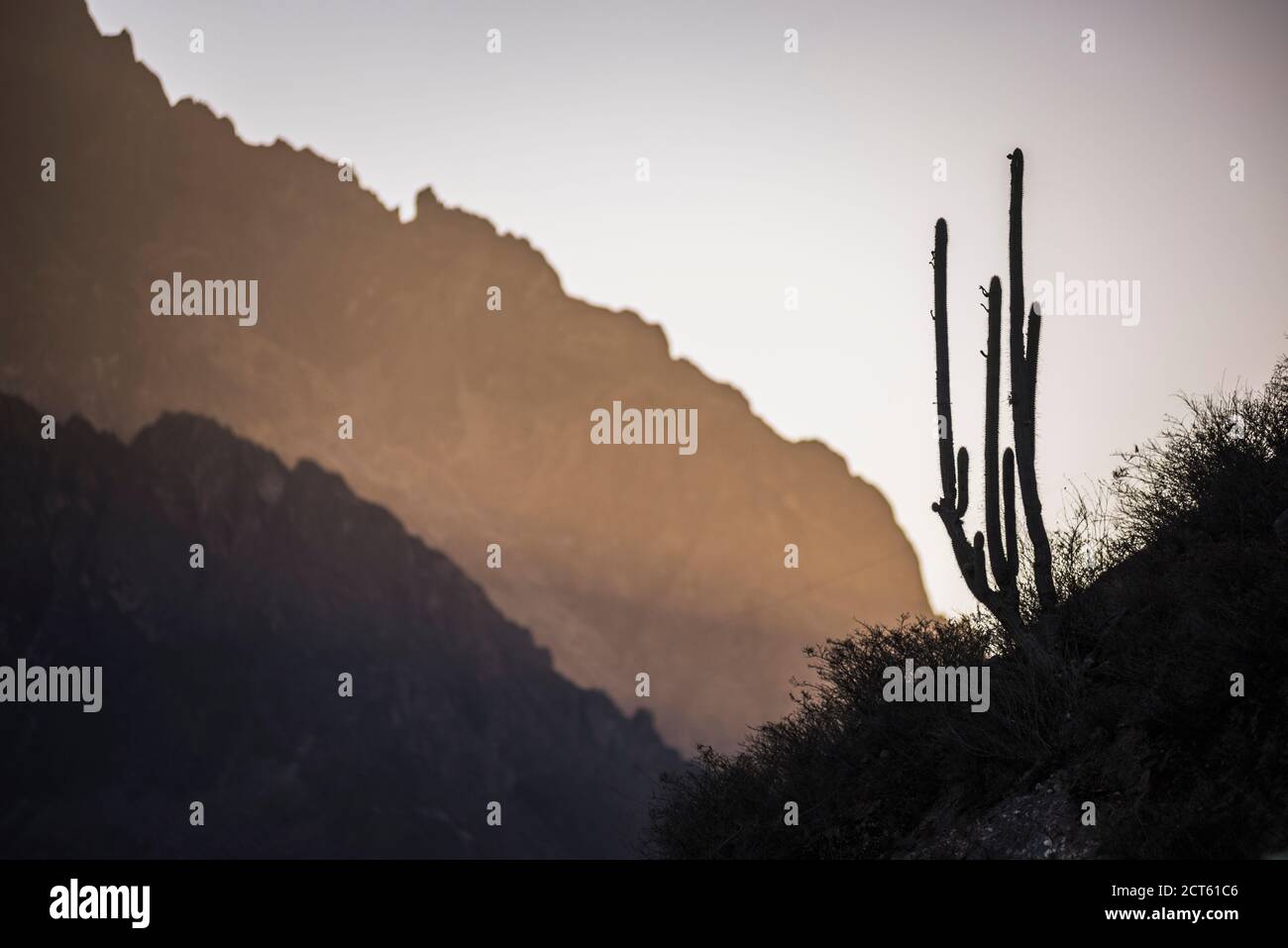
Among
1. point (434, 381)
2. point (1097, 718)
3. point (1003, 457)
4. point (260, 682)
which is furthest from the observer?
point (434, 381)

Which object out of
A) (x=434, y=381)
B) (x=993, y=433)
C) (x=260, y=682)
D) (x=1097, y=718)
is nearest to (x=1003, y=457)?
(x=993, y=433)

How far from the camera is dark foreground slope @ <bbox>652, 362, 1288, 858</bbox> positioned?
8.02m

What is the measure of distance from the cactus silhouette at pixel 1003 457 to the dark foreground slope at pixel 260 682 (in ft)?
266

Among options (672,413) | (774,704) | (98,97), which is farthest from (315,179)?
(774,704)

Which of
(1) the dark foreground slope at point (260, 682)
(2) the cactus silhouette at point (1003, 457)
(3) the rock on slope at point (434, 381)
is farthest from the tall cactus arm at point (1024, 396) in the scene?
(3) the rock on slope at point (434, 381)

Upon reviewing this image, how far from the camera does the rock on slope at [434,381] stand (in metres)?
118

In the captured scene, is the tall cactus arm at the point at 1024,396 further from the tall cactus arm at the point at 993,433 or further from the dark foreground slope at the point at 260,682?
the dark foreground slope at the point at 260,682

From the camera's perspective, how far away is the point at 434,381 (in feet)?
469

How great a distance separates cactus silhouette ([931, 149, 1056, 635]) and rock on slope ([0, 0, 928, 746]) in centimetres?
10473

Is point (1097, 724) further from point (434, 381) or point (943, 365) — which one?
point (434, 381)

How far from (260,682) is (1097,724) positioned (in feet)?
321
